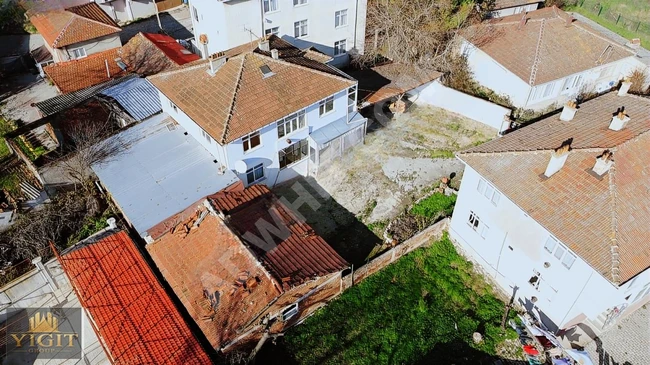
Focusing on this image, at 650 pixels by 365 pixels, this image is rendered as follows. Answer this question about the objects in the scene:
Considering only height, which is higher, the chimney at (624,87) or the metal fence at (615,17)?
the chimney at (624,87)

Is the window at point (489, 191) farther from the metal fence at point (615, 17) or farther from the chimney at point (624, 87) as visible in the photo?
the metal fence at point (615, 17)

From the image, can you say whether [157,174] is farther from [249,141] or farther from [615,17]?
[615,17]

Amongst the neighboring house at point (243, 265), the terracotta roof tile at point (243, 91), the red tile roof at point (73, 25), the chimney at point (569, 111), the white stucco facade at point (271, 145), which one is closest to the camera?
the neighboring house at point (243, 265)

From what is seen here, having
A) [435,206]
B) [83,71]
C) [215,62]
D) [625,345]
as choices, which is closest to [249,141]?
[215,62]

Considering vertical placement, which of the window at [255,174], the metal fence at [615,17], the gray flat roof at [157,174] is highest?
the metal fence at [615,17]

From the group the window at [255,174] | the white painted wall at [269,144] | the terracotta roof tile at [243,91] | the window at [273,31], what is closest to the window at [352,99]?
the white painted wall at [269,144]

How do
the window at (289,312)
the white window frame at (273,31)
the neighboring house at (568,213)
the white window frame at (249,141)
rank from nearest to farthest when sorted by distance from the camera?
the neighboring house at (568,213) < the window at (289,312) < the white window frame at (249,141) < the white window frame at (273,31)

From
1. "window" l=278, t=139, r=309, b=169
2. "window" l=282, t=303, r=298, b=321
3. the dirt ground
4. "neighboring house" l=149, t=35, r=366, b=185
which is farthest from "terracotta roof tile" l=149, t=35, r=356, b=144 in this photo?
"window" l=282, t=303, r=298, b=321
